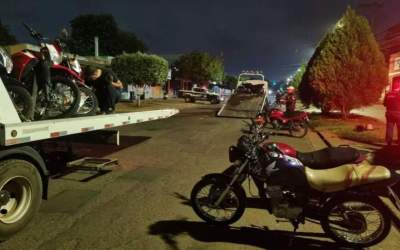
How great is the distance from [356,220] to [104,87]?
6.77 meters

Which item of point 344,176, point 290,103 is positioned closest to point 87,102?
point 344,176

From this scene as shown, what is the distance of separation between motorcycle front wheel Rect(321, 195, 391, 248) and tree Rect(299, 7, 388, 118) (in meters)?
15.8

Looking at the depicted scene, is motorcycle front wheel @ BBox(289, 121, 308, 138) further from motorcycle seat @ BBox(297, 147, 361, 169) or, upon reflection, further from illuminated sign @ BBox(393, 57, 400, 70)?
illuminated sign @ BBox(393, 57, 400, 70)

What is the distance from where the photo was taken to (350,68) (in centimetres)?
1956

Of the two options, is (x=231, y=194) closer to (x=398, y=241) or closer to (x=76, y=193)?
(x=398, y=241)

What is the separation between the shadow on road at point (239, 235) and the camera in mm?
5059

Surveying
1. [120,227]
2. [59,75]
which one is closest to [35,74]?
[59,75]

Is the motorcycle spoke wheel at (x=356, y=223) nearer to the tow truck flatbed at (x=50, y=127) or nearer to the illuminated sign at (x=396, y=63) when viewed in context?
the tow truck flatbed at (x=50, y=127)

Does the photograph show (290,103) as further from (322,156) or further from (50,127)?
(50,127)

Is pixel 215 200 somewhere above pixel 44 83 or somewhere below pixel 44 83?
below

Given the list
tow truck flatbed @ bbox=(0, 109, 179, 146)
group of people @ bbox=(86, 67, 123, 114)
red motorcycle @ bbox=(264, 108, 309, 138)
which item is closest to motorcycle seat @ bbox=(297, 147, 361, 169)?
tow truck flatbed @ bbox=(0, 109, 179, 146)

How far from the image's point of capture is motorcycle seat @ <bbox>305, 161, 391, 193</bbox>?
15.5 feet

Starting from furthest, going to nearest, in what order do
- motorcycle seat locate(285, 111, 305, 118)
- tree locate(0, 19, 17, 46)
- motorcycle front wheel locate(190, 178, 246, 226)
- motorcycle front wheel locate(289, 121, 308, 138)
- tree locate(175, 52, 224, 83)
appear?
tree locate(175, 52, 224, 83) < tree locate(0, 19, 17, 46) < motorcycle seat locate(285, 111, 305, 118) < motorcycle front wheel locate(289, 121, 308, 138) < motorcycle front wheel locate(190, 178, 246, 226)

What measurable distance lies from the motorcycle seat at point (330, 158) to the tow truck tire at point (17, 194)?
3211 millimetres
